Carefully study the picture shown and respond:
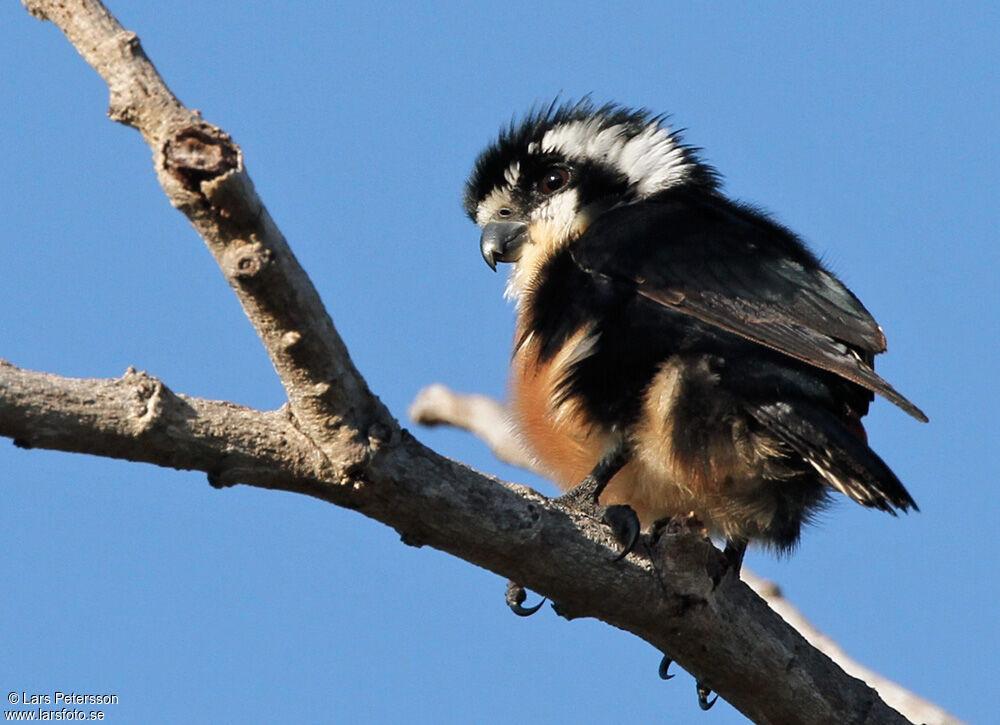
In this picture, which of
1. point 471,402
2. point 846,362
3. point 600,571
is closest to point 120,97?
point 600,571

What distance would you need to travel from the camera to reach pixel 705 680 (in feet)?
14.2

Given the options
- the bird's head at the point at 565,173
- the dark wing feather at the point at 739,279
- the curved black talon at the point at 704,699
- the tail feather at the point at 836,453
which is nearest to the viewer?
the tail feather at the point at 836,453

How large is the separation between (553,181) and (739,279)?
136 centimetres

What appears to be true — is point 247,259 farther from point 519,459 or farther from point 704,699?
point 519,459

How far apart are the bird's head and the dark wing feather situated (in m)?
0.37

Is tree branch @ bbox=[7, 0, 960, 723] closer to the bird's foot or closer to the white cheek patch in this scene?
the bird's foot

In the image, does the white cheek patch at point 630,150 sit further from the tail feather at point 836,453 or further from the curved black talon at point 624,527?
the curved black talon at point 624,527

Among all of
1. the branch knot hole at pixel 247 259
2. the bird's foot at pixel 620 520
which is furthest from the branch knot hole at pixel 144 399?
the bird's foot at pixel 620 520

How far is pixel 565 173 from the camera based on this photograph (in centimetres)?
578

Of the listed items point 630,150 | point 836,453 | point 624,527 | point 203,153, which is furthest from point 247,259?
point 630,150

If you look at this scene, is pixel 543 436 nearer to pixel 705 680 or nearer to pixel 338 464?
pixel 705 680

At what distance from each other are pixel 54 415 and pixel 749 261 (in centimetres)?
277

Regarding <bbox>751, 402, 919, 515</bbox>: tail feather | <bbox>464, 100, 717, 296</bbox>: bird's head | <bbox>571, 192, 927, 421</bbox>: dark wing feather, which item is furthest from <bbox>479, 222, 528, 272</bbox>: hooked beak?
<bbox>751, 402, 919, 515</bbox>: tail feather

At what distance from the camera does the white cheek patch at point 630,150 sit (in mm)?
5719
